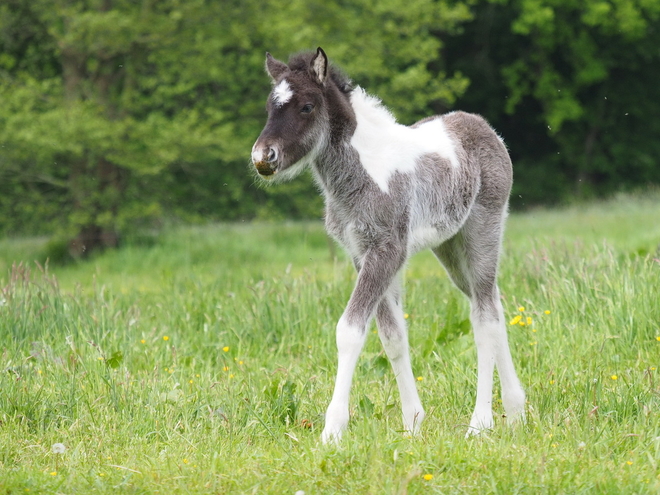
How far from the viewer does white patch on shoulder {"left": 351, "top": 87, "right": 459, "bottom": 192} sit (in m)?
4.11

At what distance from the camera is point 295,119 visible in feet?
12.9

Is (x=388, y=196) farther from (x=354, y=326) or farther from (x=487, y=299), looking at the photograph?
(x=487, y=299)

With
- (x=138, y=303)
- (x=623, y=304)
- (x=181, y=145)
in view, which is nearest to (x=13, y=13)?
(x=181, y=145)

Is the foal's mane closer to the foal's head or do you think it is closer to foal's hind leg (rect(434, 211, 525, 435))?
the foal's head

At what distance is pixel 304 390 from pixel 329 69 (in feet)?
6.04

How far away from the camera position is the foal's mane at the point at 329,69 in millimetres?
4047

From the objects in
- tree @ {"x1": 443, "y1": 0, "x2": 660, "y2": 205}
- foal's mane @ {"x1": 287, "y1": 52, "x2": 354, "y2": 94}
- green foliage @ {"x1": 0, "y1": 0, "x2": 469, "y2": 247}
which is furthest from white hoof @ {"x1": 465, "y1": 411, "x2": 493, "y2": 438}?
tree @ {"x1": 443, "y1": 0, "x2": 660, "y2": 205}

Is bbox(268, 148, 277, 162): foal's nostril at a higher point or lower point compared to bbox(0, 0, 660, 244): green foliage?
higher

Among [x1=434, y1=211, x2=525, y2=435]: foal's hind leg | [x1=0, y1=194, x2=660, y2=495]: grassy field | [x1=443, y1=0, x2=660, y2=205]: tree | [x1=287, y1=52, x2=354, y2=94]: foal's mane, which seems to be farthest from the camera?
[x1=443, y1=0, x2=660, y2=205]: tree

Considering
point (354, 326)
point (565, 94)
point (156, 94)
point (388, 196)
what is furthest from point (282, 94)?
point (565, 94)

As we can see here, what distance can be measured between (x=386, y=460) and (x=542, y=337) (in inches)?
90.4

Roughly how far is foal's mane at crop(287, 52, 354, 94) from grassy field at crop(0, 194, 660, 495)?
1653mm

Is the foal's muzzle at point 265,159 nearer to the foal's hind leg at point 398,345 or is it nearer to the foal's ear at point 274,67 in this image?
the foal's ear at point 274,67

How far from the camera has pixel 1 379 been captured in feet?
15.5
